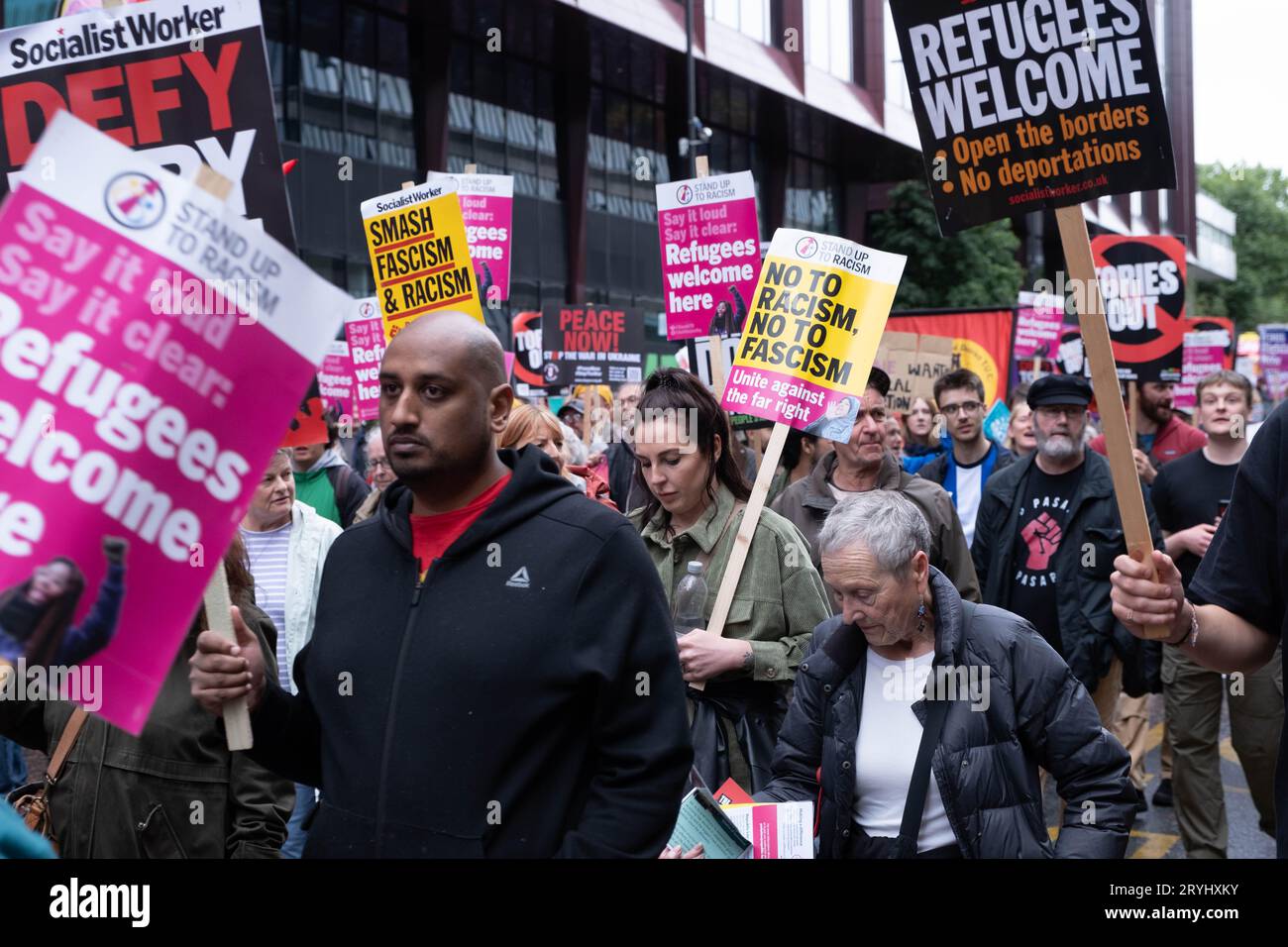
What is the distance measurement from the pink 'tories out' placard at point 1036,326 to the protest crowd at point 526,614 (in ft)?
38.6

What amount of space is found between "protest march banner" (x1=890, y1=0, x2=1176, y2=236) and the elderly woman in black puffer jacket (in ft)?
Result: 3.20

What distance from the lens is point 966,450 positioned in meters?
8.09

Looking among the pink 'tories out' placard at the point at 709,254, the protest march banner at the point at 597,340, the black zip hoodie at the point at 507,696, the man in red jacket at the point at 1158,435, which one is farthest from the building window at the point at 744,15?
the black zip hoodie at the point at 507,696

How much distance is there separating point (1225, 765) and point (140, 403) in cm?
812

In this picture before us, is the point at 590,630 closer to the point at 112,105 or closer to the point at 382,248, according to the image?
the point at 112,105

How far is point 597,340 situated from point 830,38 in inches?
952

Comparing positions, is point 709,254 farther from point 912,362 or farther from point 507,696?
point 507,696

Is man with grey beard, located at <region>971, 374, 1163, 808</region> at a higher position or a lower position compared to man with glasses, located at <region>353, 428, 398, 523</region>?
lower

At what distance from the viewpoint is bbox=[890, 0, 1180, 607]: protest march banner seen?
2824mm

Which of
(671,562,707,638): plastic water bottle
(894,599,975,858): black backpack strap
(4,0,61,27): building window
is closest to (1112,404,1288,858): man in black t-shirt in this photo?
(894,599,975,858): black backpack strap

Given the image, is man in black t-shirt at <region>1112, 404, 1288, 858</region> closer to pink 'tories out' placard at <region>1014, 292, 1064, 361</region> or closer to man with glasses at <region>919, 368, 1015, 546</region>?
man with glasses at <region>919, 368, 1015, 546</region>

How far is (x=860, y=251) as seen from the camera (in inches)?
221

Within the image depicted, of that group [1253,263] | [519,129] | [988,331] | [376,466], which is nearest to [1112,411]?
[376,466]

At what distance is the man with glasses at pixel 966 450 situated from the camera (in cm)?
794
